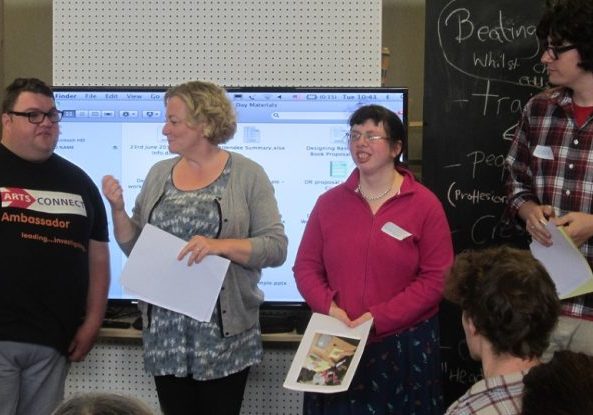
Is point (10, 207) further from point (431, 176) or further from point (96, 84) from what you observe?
point (431, 176)

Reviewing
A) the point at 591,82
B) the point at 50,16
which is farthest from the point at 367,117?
the point at 50,16

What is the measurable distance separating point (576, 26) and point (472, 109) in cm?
88

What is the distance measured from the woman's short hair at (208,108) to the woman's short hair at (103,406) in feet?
4.59

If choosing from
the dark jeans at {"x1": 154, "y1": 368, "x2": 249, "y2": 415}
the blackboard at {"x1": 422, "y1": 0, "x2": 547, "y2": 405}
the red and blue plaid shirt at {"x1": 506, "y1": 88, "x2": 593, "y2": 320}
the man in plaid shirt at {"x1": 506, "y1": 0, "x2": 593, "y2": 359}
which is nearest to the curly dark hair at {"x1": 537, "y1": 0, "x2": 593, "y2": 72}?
the man in plaid shirt at {"x1": 506, "y1": 0, "x2": 593, "y2": 359}

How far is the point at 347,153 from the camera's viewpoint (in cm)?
334

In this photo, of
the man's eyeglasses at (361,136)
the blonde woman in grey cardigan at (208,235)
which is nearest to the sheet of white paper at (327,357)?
the blonde woman in grey cardigan at (208,235)

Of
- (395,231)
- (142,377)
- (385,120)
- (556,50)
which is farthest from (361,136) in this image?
(142,377)

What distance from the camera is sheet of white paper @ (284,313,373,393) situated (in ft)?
7.53

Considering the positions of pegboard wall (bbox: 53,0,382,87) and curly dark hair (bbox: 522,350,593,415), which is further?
pegboard wall (bbox: 53,0,382,87)

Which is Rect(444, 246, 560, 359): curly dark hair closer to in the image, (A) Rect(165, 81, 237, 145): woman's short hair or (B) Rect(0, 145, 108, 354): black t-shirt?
(A) Rect(165, 81, 237, 145): woman's short hair

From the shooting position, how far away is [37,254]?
8.54 ft

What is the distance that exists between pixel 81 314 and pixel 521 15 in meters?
2.14

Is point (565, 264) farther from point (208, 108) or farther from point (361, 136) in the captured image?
point (208, 108)

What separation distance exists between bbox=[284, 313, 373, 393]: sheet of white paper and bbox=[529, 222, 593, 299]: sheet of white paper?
24.6 inches
